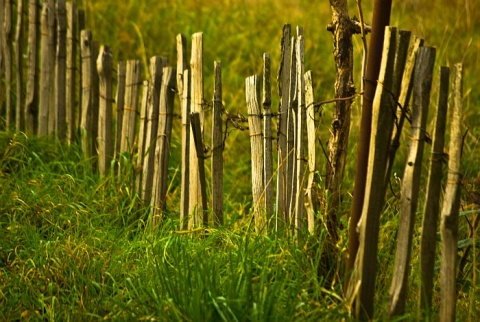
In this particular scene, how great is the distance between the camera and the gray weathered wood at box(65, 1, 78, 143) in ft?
14.8

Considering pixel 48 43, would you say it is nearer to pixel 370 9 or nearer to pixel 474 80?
pixel 474 80

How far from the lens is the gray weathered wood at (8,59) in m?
4.84

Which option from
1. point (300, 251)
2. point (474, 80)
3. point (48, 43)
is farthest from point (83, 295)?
point (474, 80)

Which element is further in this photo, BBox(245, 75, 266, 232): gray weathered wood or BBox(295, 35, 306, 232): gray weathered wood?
BBox(245, 75, 266, 232): gray weathered wood

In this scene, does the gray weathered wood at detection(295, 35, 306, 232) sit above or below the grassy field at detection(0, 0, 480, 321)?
above

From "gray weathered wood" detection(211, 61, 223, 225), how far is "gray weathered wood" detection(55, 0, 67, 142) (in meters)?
1.40

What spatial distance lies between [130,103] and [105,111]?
228mm

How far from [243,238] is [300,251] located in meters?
0.35

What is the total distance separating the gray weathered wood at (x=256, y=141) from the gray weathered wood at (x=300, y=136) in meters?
0.20

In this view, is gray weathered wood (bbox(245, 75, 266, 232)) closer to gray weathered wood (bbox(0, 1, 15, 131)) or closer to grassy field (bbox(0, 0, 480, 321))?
grassy field (bbox(0, 0, 480, 321))

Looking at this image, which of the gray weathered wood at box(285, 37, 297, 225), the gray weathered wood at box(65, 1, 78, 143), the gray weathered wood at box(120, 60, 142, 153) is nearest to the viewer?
the gray weathered wood at box(285, 37, 297, 225)

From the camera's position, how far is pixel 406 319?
8.99 ft

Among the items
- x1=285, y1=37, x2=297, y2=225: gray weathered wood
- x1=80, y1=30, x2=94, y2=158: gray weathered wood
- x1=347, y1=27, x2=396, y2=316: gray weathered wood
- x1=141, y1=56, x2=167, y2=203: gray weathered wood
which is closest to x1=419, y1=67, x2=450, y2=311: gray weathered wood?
x1=347, y1=27, x2=396, y2=316: gray weathered wood

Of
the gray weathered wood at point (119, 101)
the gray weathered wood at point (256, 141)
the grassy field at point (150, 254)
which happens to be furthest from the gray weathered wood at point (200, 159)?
the gray weathered wood at point (119, 101)
